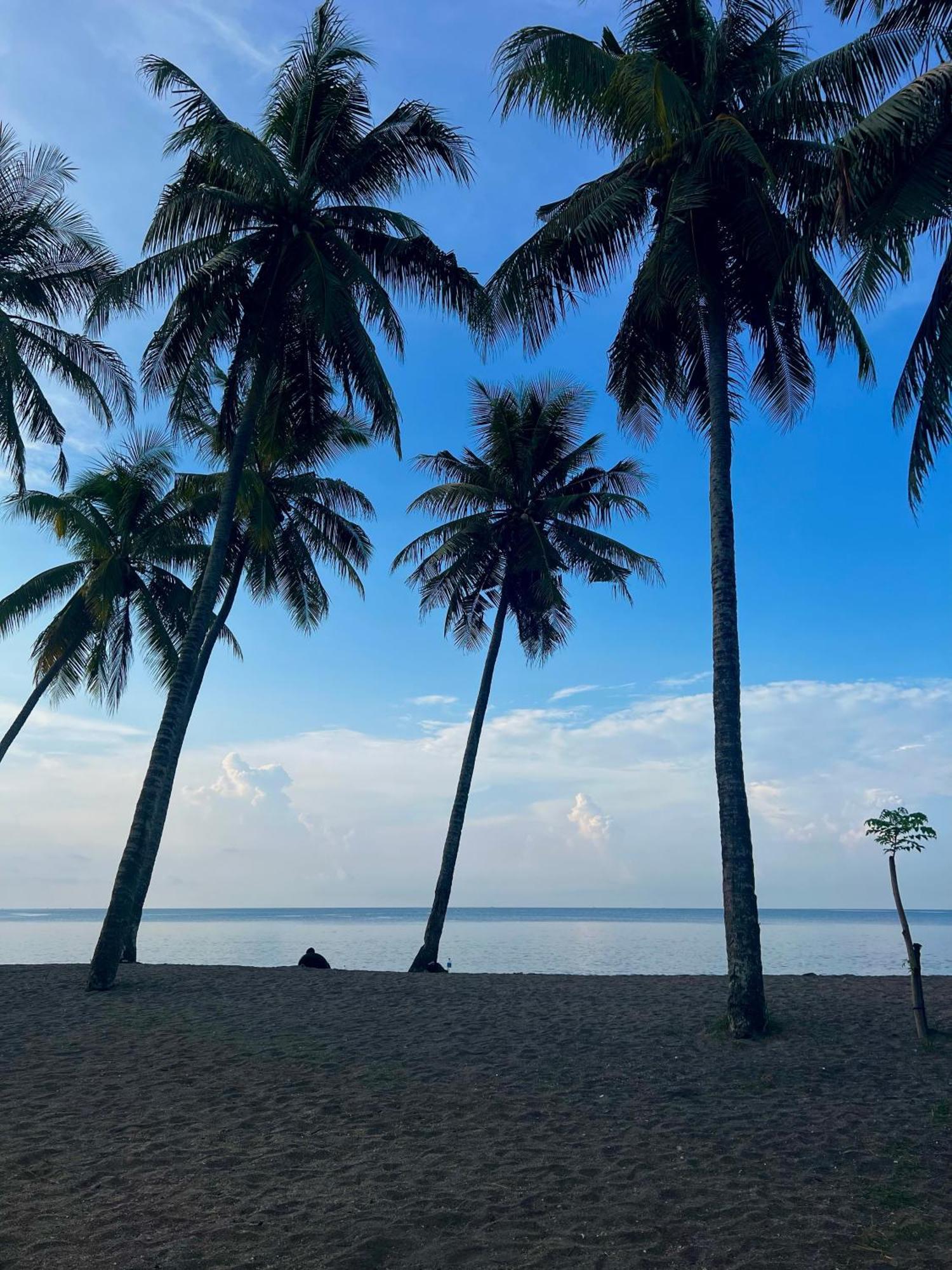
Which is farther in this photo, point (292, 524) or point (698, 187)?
point (292, 524)

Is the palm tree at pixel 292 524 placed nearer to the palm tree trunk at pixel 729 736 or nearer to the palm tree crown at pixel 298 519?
the palm tree crown at pixel 298 519

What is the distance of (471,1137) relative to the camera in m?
7.33

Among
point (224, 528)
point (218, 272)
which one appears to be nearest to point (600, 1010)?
point (224, 528)

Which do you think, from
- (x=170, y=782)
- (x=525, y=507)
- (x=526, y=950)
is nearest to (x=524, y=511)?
(x=525, y=507)

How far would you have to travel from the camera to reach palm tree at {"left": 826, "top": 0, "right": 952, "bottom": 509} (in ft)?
30.5

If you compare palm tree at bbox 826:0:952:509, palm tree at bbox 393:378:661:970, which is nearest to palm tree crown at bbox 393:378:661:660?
palm tree at bbox 393:378:661:970

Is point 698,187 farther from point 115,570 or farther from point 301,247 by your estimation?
point 115,570

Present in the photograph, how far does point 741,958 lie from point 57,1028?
28.8ft

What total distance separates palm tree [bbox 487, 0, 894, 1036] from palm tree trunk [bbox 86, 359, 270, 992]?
17.5 ft

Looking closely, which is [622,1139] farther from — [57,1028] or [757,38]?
[757,38]

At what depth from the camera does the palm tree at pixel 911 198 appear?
9.29 metres

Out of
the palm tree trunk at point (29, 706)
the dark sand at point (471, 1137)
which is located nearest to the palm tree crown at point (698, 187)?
the dark sand at point (471, 1137)

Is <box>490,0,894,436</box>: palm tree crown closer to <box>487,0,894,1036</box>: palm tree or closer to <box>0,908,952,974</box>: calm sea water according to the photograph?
<box>487,0,894,1036</box>: palm tree

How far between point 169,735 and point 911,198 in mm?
13023
